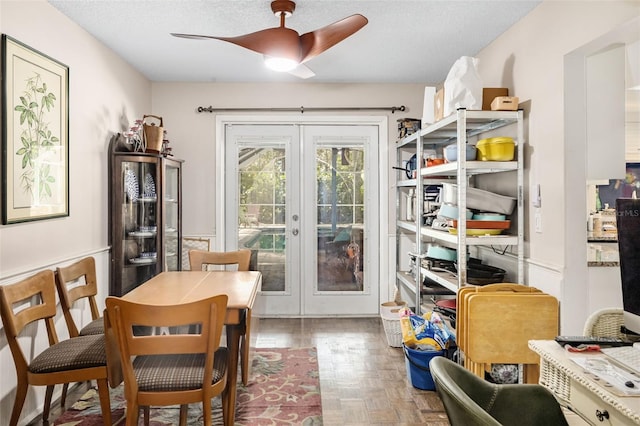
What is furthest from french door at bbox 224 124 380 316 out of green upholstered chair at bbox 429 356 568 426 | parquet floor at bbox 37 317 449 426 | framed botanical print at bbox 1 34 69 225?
green upholstered chair at bbox 429 356 568 426

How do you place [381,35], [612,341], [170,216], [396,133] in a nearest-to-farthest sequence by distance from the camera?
[612,341] → [381,35] → [170,216] → [396,133]

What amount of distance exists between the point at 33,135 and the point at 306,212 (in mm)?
2680

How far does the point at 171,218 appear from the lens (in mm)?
4176

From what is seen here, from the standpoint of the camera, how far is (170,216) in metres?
4.15

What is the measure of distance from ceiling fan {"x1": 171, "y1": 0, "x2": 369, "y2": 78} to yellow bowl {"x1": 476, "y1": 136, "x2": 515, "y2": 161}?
1155 mm

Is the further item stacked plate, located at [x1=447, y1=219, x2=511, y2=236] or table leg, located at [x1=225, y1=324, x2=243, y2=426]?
stacked plate, located at [x1=447, y1=219, x2=511, y2=236]

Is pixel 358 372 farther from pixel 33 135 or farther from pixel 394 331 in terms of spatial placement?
pixel 33 135

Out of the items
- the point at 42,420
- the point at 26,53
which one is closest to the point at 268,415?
the point at 42,420

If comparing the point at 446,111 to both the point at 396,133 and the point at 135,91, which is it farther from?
the point at 135,91

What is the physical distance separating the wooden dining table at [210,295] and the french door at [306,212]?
1.55m

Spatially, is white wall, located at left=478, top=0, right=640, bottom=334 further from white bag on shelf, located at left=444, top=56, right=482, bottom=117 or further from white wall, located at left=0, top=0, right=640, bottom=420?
white bag on shelf, located at left=444, top=56, right=482, bottom=117

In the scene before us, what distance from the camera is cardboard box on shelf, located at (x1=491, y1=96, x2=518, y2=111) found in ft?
9.64

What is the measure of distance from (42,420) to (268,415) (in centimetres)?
129

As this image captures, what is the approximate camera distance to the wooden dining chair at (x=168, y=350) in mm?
1891
